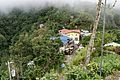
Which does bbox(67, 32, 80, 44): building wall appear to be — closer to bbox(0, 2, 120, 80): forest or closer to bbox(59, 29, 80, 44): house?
bbox(59, 29, 80, 44): house

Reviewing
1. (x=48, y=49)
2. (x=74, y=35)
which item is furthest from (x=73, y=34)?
(x=48, y=49)

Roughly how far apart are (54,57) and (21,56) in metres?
7.71

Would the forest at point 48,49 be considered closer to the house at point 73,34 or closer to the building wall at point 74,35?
the house at point 73,34

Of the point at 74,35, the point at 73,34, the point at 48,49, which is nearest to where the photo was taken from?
the point at 48,49

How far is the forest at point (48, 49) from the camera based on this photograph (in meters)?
10.9

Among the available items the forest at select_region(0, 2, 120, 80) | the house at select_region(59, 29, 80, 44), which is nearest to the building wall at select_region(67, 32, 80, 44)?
the house at select_region(59, 29, 80, 44)

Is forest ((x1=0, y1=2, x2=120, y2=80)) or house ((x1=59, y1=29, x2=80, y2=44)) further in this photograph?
house ((x1=59, y1=29, x2=80, y2=44))

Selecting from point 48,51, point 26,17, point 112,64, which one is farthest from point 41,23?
point 112,64

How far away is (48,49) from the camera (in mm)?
28797

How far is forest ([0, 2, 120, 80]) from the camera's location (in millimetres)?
10875

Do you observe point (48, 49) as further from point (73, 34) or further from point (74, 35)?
point (73, 34)

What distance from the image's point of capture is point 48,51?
2841 cm

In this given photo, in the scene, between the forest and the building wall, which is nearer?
the forest

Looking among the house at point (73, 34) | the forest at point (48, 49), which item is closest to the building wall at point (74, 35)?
the house at point (73, 34)
